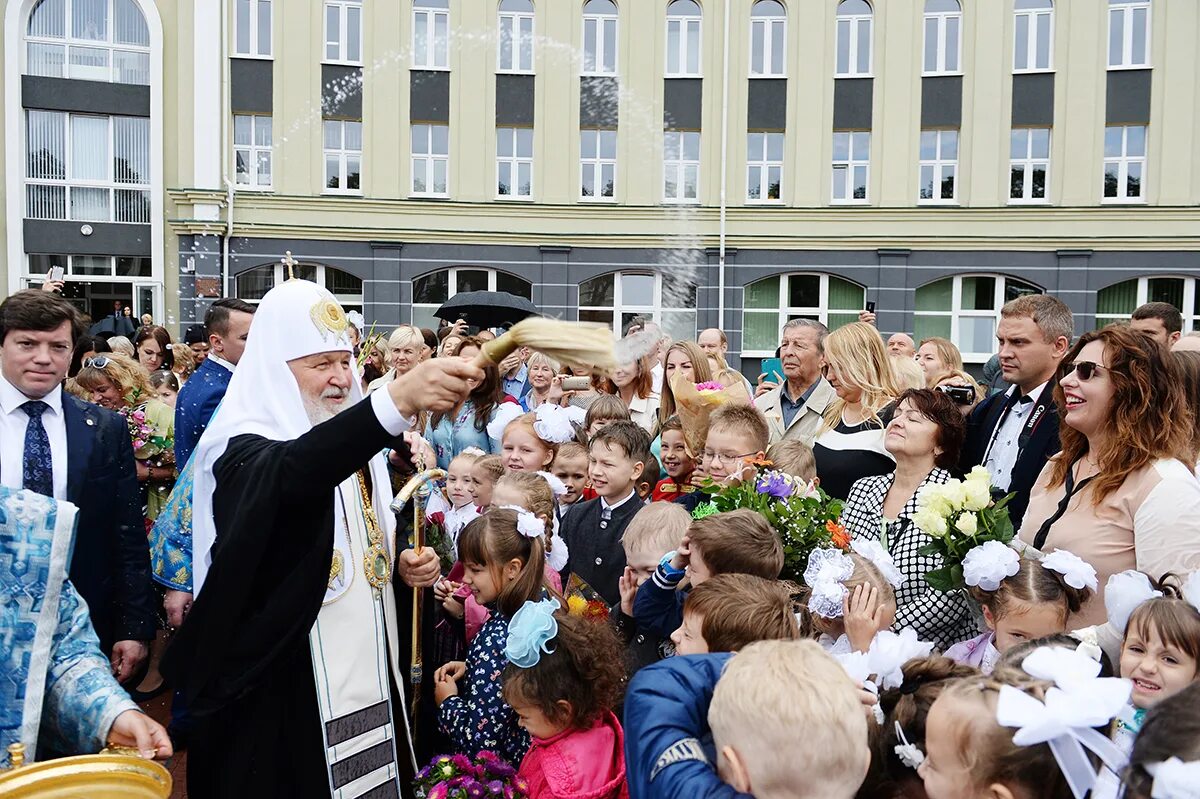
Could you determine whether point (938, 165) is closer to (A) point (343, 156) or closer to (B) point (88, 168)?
(A) point (343, 156)

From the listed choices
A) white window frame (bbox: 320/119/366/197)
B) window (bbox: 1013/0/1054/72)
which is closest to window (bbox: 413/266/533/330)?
white window frame (bbox: 320/119/366/197)

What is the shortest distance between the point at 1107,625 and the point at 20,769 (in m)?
2.85

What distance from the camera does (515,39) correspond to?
2061 cm

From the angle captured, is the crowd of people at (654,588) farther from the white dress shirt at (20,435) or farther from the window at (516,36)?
the window at (516,36)

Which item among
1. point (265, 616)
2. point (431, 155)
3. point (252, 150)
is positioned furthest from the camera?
point (252, 150)

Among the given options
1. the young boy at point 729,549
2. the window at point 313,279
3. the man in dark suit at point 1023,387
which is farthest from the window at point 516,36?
the young boy at point 729,549

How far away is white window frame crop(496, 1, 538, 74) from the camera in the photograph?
2002cm

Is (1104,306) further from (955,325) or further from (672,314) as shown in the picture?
(672,314)

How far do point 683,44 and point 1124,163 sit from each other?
34.9 feet

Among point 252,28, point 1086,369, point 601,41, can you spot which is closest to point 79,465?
point 1086,369

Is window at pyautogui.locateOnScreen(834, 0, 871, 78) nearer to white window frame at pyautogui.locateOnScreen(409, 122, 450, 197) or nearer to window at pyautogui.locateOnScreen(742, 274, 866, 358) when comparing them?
window at pyautogui.locateOnScreen(742, 274, 866, 358)

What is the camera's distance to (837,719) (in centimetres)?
194

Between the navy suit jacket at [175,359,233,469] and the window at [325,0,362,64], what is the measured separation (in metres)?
16.5

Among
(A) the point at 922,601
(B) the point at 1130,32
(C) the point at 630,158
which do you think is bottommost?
(A) the point at 922,601
